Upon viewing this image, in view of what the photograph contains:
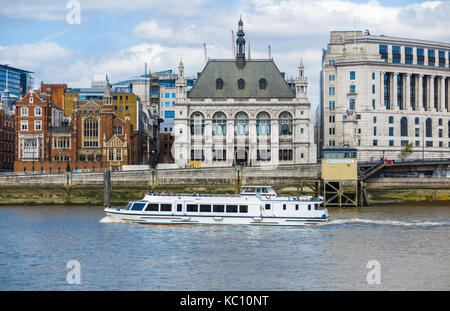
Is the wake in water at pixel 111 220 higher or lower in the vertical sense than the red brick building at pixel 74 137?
lower

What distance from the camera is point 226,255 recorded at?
169 feet

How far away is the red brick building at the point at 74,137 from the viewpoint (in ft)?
413

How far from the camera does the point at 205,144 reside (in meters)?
129

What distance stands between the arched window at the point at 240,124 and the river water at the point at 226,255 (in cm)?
5482

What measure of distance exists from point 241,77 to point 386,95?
3381 centimetres

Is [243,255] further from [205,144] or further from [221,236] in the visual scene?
[205,144]

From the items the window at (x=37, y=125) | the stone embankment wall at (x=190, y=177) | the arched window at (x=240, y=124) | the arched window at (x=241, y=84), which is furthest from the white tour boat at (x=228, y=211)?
the window at (x=37, y=125)

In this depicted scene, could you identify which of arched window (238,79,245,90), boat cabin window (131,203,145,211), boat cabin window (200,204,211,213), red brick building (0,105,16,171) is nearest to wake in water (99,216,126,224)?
boat cabin window (131,203,145,211)

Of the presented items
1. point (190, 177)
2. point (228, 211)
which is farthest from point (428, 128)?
point (228, 211)

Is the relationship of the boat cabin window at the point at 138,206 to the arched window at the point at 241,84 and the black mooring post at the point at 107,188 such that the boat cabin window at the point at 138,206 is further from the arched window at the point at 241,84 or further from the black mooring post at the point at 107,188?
the arched window at the point at 241,84

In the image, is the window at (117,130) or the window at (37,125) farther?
the window at (37,125)

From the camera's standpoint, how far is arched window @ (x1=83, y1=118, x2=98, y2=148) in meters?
128
